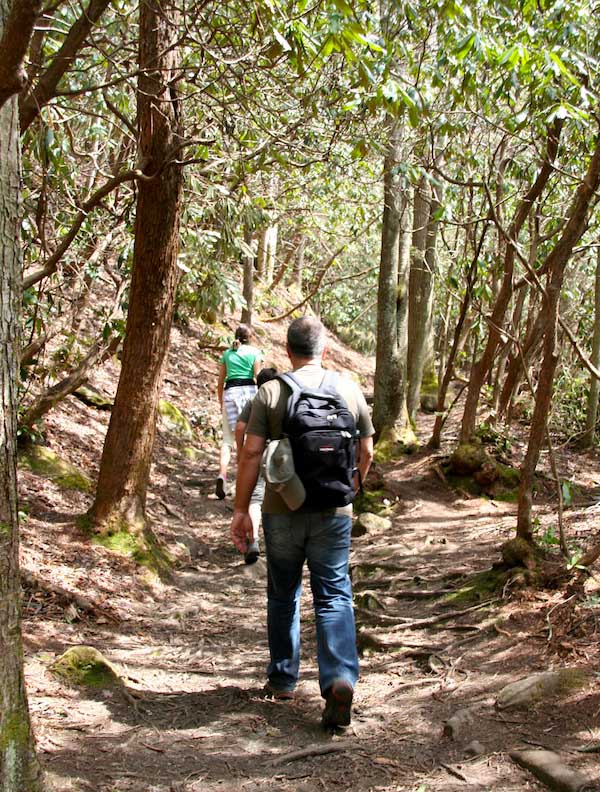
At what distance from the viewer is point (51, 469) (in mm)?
8180

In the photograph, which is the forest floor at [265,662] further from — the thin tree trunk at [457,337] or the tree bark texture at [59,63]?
the tree bark texture at [59,63]

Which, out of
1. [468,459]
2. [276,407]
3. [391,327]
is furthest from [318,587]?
[391,327]

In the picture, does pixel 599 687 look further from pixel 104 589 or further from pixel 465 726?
pixel 104 589

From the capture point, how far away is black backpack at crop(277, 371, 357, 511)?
407cm

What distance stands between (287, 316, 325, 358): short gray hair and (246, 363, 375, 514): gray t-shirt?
0.31 feet

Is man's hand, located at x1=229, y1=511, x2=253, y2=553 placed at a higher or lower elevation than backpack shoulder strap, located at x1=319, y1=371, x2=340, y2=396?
lower

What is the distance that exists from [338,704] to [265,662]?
157cm

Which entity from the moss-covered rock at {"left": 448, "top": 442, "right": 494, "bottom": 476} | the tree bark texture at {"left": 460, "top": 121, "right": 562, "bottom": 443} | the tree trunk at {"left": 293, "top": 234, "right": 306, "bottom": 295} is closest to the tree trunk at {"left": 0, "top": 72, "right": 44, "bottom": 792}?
the tree bark texture at {"left": 460, "top": 121, "right": 562, "bottom": 443}

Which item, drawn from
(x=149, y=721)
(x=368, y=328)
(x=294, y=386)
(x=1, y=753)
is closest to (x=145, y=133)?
(x=294, y=386)

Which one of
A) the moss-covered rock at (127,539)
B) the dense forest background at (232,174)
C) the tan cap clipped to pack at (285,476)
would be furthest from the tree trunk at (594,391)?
the tan cap clipped to pack at (285,476)

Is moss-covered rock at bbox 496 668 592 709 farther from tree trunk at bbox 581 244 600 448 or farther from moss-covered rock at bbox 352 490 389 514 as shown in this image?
tree trunk at bbox 581 244 600 448

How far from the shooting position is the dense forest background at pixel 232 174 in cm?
496

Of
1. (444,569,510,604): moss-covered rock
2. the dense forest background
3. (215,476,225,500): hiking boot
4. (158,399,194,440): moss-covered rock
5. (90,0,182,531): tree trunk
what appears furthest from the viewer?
(158,399,194,440): moss-covered rock

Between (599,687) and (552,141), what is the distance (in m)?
5.83
